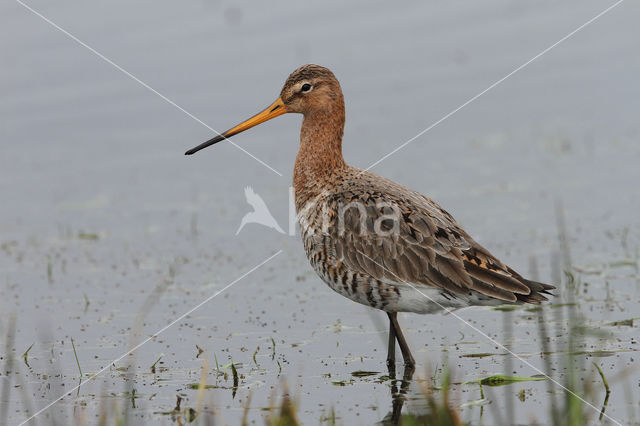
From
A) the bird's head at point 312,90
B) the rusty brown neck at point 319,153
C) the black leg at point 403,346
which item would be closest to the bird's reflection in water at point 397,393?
the black leg at point 403,346

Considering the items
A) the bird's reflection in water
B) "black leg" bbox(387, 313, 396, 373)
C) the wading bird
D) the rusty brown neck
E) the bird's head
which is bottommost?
the bird's reflection in water

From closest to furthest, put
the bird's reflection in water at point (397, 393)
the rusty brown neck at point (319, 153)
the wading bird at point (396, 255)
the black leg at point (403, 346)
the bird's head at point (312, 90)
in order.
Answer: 1. the bird's reflection in water at point (397, 393)
2. the wading bird at point (396, 255)
3. the black leg at point (403, 346)
4. the rusty brown neck at point (319, 153)
5. the bird's head at point (312, 90)

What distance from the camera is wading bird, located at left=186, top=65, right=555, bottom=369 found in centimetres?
741

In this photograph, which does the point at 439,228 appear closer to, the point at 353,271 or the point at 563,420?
the point at 353,271

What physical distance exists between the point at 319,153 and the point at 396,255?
1434 mm

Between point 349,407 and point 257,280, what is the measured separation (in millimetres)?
4011

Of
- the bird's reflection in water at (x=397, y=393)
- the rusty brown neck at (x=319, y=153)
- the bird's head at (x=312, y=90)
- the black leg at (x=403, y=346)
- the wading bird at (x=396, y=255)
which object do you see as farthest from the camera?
the bird's head at (x=312, y=90)

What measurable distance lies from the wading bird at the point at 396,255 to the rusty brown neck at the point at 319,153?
101 mm

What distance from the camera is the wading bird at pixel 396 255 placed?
292 inches

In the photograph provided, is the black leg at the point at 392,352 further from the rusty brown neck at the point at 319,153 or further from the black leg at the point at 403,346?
the rusty brown neck at the point at 319,153

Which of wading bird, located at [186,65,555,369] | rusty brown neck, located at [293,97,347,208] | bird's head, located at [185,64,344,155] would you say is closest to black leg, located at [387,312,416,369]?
wading bird, located at [186,65,555,369]

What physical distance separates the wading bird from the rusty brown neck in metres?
0.10

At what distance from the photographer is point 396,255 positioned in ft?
25.0

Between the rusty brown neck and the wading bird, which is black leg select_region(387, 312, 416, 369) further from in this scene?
the rusty brown neck
